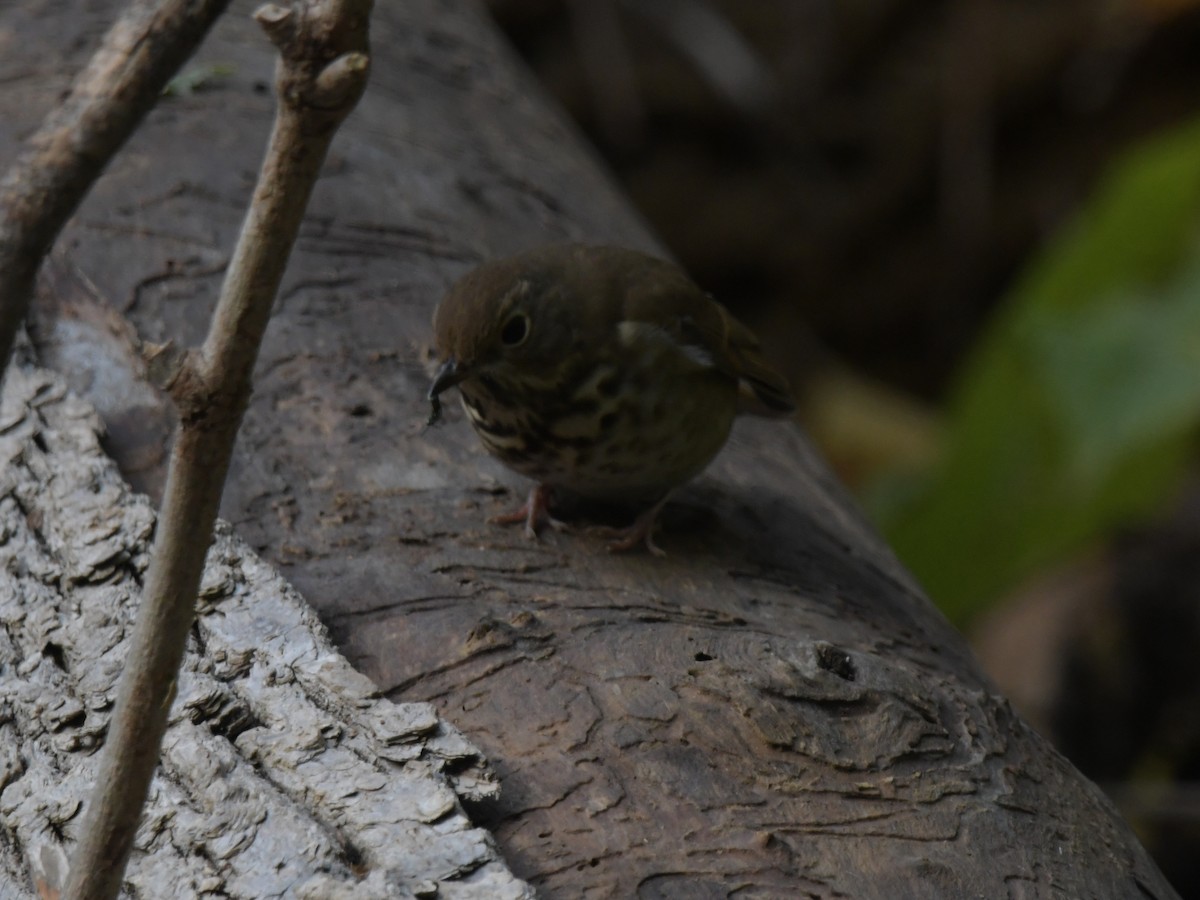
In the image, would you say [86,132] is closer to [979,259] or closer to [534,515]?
[534,515]

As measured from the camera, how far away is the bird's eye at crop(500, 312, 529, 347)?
3014 millimetres

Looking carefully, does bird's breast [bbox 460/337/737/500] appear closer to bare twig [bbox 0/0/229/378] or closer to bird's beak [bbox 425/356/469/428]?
bird's beak [bbox 425/356/469/428]

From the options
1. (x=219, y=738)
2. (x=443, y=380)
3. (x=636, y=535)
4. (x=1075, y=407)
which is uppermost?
(x=443, y=380)

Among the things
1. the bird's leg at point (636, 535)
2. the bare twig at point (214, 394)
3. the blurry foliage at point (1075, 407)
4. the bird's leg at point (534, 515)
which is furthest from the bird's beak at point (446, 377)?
the blurry foliage at point (1075, 407)

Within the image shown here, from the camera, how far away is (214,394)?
4.88ft

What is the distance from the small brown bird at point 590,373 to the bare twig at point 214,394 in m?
1.29

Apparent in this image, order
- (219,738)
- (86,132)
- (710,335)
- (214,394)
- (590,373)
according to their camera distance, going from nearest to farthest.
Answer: (86,132)
(214,394)
(219,738)
(590,373)
(710,335)

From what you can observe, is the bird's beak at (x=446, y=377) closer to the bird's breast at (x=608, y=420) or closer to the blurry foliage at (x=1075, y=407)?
the bird's breast at (x=608, y=420)

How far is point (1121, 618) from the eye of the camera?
6305mm

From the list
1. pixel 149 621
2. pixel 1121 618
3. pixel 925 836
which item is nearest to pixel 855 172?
pixel 1121 618

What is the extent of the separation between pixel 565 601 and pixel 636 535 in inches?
16.5

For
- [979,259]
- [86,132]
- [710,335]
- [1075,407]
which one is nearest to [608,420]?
[710,335]

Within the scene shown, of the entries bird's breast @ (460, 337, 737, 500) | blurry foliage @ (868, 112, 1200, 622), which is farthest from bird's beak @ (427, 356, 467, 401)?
blurry foliage @ (868, 112, 1200, 622)

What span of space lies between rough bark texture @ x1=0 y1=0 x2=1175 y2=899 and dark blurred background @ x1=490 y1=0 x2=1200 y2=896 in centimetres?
259
